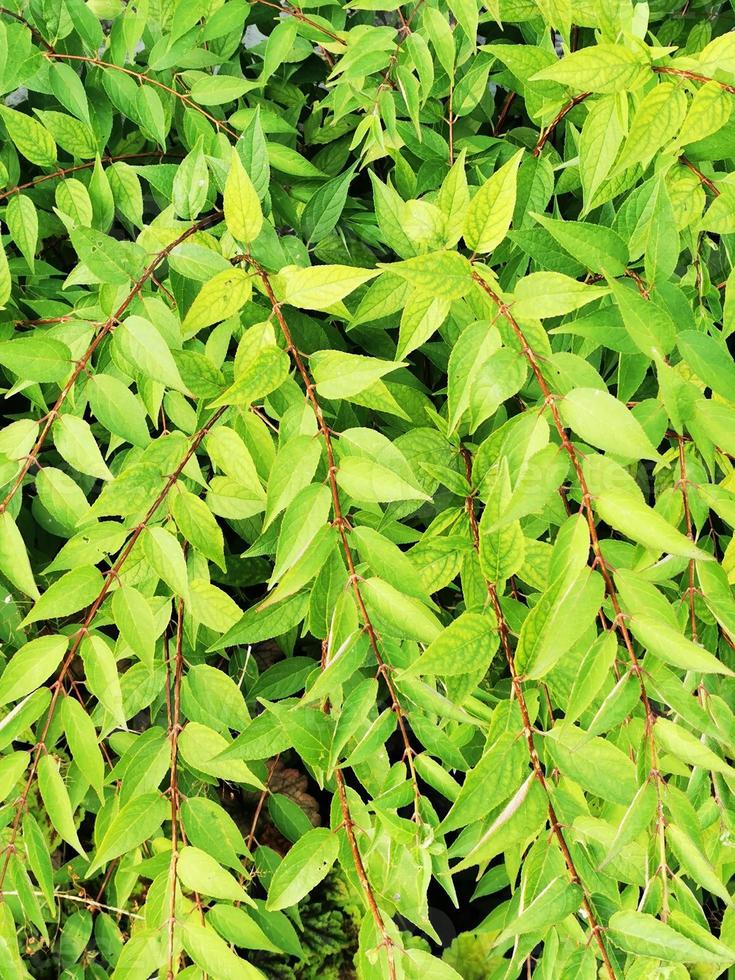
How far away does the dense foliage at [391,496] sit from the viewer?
50cm

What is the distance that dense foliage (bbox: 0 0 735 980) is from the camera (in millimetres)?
497

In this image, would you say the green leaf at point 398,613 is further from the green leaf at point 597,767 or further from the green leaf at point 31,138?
the green leaf at point 31,138

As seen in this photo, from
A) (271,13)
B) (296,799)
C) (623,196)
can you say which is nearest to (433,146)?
(623,196)

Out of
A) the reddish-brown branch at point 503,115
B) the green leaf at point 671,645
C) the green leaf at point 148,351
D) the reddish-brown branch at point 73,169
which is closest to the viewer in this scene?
the green leaf at point 671,645

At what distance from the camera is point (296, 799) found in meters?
1.04

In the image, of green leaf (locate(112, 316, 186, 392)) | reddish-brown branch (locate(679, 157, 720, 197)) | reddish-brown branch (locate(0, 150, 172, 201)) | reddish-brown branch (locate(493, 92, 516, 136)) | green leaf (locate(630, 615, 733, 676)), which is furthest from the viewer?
reddish-brown branch (locate(493, 92, 516, 136))

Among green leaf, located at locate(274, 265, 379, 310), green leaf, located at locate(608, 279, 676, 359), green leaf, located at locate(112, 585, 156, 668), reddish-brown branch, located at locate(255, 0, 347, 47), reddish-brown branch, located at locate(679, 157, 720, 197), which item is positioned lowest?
green leaf, located at locate(112, 585, 156, 668)

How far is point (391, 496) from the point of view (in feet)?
1.64

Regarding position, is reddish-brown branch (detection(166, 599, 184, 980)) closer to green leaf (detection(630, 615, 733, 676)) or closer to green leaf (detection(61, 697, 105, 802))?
green leaf (detection(61, 697, 105, 802))

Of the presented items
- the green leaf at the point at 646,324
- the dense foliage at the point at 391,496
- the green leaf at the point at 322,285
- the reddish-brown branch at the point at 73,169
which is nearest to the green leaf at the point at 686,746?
the dense foliage at the point at 391,496

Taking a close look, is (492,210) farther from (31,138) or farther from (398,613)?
(31,138)

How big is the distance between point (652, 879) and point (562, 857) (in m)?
0.05

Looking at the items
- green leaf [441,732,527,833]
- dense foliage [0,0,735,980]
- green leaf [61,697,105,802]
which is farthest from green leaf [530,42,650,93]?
green leaf [61,697,105,802]

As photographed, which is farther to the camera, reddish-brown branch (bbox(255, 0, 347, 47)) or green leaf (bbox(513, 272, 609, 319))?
reddish-brown branch (bbox(255, 0, 347, 47))
